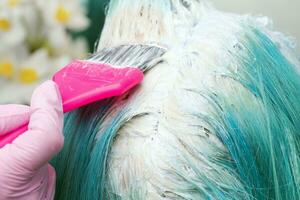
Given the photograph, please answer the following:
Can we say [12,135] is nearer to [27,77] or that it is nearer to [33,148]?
[33,148]

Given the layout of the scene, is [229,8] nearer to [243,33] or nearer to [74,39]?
[74,39]

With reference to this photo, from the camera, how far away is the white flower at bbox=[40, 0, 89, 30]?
951 millimetres

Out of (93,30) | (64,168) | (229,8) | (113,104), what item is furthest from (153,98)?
(229,8)

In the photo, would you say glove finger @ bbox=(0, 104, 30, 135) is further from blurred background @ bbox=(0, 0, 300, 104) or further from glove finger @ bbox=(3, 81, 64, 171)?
blurred background @ bbox=(0, 0, 300, 104)

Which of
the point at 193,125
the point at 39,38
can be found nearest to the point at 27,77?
the point at 39,38

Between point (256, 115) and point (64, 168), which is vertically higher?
point (256, 115)

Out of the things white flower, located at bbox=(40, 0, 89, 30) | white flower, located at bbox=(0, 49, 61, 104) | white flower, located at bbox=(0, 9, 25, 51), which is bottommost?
white flower, located at bbox=(0, 49, 61, 104)

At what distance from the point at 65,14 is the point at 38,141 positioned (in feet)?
1.54

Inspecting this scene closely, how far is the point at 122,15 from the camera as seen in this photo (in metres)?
0.79

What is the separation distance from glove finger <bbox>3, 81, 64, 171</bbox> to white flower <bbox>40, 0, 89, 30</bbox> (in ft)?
1.17

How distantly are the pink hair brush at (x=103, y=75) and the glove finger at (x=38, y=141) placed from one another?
0.03m

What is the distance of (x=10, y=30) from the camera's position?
3.18 ft

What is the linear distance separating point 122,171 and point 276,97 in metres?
0.24

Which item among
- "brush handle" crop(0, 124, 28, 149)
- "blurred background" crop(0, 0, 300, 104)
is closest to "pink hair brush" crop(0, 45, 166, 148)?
"brush handle" crop(0, 124, 28, 149)
